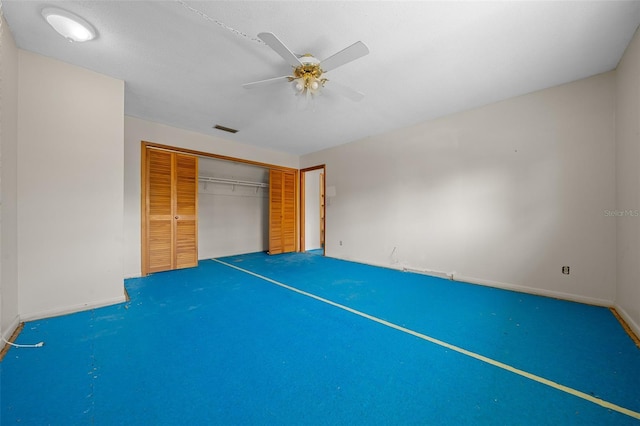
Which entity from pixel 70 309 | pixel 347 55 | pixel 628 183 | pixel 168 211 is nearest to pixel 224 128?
pixel 168 211

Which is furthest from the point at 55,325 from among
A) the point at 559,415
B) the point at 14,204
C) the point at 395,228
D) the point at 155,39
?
the point at 395,228

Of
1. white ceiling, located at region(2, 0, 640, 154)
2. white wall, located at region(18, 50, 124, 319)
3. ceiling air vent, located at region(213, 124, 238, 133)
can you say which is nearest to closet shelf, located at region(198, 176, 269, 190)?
ceiling air vent, located at region(213, 124, 238, 133)

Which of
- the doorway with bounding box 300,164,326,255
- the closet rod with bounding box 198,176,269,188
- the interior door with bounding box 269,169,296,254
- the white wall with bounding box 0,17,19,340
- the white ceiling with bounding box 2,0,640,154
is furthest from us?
the doorway with bounding box 300,164,326,255

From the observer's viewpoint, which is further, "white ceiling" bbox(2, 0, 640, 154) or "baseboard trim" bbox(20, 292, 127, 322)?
"baseboard trim" bbox(20, 292, 127, 322)

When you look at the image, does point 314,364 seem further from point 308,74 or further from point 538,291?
point 538,291

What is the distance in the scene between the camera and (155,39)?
2178mm

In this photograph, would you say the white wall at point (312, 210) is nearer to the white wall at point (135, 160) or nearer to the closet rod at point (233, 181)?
the closet rod at point (233, 181)

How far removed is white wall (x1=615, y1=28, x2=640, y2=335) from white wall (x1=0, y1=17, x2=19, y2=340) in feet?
18.1

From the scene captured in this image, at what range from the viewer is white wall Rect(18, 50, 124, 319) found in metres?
2.32

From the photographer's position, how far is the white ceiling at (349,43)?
6.06ft

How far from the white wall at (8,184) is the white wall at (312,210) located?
17.3 feet

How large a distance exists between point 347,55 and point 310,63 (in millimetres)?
460

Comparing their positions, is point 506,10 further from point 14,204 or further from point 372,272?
point 14,204

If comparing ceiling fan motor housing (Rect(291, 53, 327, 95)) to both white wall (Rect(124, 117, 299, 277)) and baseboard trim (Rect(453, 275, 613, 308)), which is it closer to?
white wall (Rect(124, 117, 299, 277))
